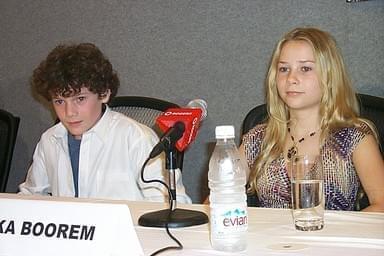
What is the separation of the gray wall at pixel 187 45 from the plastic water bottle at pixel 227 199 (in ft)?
3.96

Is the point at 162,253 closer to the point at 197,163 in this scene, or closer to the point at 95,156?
the point at 95,156

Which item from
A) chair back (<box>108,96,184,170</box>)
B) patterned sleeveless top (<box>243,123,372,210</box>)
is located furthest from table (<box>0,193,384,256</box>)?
chair back (<box>108,96,184,170</box>)

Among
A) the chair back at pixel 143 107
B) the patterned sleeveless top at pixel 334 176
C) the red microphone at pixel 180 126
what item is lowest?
the patterned sleeveless top at pixel 334 176

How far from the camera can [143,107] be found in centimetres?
232

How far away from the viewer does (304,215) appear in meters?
1.44

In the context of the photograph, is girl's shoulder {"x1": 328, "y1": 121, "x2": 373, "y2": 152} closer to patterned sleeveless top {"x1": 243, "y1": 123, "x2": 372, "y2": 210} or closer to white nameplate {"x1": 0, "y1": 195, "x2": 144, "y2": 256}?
patterned sleeveless top {"x1": 243, "y1": 123, "x2": 372, "y2": 210}

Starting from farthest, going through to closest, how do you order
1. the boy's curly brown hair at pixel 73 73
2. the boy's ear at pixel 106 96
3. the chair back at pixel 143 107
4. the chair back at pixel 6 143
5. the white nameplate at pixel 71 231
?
the chair back at pixel 6 143, the chair back at pixel 143 107, the boy's ear at pixel 106 96, the boy's curly brown hair at pixel 73 73, the white nameplate at pixel 71 231

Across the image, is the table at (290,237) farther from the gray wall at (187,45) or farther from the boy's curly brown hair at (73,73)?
the gray wall at (187,45)

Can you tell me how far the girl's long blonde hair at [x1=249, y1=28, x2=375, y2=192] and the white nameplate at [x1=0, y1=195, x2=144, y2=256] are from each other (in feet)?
2.97

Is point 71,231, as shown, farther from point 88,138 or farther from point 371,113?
point 371,113

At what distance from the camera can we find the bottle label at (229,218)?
118 centimetres

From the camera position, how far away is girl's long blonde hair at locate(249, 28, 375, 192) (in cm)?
196

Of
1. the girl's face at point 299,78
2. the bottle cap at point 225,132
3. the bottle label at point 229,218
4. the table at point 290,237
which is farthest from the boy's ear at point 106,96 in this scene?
the bottle label at point 229,218

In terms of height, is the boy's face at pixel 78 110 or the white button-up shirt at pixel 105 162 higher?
the boy's face at pixel 78 110
